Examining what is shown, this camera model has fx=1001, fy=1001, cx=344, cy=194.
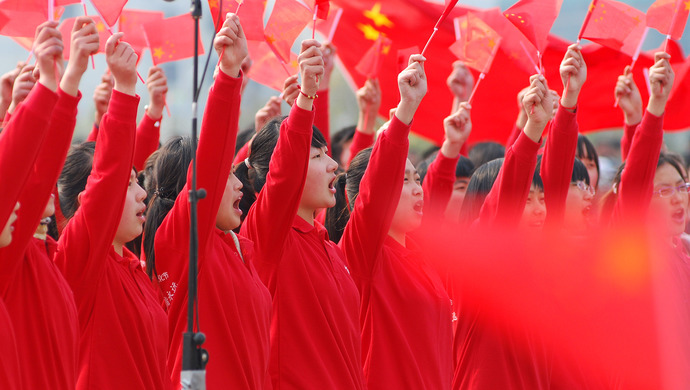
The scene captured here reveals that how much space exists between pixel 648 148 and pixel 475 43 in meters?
1.36

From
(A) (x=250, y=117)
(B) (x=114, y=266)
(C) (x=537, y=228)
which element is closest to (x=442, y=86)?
(C) (x=537, y=228)

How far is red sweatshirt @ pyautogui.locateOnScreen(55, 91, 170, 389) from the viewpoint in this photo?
3.21 metres

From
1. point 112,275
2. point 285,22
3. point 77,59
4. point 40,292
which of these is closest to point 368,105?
point 285,22

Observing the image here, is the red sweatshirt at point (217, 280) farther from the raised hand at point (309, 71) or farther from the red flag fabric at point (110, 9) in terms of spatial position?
the red flag fabric at point (110, 9)

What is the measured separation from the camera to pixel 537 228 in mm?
4887

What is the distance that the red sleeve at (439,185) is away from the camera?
5.56 meters

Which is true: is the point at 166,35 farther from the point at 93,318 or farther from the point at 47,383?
the point at 47,383

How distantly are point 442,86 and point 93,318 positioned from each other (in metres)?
4.46

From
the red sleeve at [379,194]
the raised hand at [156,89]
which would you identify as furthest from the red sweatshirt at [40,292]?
the raised hand at [156,89]

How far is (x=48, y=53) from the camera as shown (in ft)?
9.41

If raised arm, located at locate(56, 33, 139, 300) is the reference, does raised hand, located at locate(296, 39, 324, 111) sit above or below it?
above

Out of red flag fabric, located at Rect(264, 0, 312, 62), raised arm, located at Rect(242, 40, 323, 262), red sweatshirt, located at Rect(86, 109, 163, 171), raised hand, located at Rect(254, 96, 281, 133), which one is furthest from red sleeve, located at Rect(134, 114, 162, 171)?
raised arm, located at Rect(242, 40, 323, 262)

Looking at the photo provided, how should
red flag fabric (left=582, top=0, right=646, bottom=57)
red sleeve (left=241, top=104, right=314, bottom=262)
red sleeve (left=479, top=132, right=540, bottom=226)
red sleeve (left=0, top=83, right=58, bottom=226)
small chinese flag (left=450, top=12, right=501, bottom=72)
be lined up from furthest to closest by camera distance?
small chinese flag (left=450, top=12, right=501, bottom=72) < red flag fabric (left=582, top=0, right=646, bottom=57) < red sleeve (left=479, top=132, right=540, bottom=226) < red sleeve (left=241, top=104, right=314, bottom=262) < red sleeve (left=0, top=83, right=58, bottom=226)

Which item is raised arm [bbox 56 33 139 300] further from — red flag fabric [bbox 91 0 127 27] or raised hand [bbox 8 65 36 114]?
red flag fabric [bbox 91 0 127 27]
